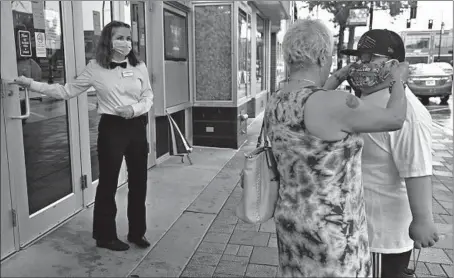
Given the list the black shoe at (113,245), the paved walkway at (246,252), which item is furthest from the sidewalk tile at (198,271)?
the black shoe at (113,245)

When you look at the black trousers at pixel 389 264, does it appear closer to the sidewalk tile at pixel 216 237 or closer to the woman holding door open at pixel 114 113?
the sidewalk tile at pixel 216 237

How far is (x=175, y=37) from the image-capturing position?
6.43m

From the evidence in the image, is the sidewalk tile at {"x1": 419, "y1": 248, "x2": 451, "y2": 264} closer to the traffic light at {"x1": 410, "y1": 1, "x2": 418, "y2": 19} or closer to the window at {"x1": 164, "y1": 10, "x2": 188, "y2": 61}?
the window at {"x1": 164, "y1": 10, "x2": 188, "y2": 61}

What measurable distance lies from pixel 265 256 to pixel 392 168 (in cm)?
179

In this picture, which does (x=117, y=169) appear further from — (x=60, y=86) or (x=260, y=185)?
(x=260, y=185)

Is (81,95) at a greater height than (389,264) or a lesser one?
greater

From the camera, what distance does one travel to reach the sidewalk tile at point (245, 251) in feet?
11.4

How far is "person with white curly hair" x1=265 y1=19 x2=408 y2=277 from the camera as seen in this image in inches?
62.8

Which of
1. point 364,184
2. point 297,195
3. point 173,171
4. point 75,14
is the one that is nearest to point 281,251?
point 297,195

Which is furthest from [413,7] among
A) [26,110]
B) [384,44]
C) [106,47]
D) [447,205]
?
[384,44]

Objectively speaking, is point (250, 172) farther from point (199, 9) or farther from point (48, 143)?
point (199, 9)

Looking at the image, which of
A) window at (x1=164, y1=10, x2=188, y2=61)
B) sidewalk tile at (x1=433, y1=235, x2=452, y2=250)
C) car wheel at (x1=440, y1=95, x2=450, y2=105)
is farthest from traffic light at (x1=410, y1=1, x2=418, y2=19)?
sidewalk tile at (x1=433, y1=235, x2=452, y2=250)

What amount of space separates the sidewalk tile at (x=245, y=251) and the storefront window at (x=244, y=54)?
167 inches

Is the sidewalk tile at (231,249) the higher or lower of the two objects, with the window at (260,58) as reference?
lower
